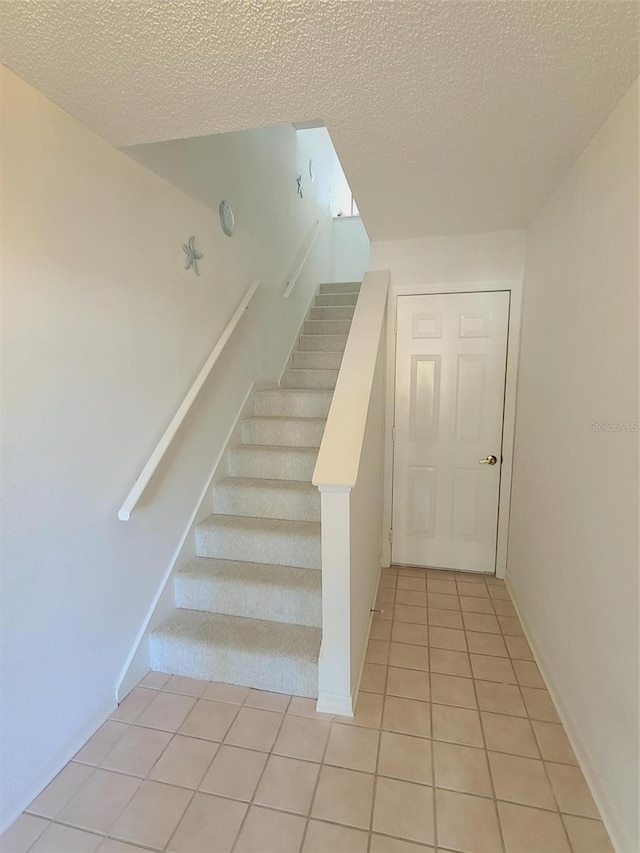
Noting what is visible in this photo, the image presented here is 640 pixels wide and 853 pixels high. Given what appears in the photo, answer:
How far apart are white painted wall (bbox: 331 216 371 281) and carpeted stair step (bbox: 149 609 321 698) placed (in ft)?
13.4

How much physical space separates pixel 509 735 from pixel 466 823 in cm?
41

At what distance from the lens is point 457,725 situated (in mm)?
1641

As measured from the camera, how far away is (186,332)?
6.94 feet

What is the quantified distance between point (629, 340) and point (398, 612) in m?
1.81

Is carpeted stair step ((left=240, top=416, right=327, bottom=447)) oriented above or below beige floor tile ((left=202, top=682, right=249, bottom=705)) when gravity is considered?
above

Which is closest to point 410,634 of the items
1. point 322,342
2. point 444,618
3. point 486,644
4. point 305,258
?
point 444,618

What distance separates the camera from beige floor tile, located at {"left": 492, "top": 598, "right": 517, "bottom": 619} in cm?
238

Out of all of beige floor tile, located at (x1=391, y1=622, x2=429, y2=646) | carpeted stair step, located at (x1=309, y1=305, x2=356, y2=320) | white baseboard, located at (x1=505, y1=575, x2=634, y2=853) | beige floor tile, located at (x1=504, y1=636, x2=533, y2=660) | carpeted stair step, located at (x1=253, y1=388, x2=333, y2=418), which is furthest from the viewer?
carpeted stair step, located at (x1=309, y1=305, x2=356, y2=320)

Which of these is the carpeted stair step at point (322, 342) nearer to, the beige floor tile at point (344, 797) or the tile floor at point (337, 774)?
the tile floor at point (337, 774)

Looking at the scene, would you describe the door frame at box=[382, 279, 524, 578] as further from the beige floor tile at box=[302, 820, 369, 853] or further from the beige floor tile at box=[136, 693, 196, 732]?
the beige floor tile at box=[302, 820, 369, 853]

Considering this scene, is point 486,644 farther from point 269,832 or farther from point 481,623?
point 269,832

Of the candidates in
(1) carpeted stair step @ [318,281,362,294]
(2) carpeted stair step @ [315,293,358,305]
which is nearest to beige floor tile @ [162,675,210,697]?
(2) carpeted stair step @ [315,293,358,305]

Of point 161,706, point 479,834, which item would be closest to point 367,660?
point 479,834

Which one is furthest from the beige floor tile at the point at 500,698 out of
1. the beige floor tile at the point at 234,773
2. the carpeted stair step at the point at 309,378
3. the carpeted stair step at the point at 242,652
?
the carpeted stair step at the point at 309,378
